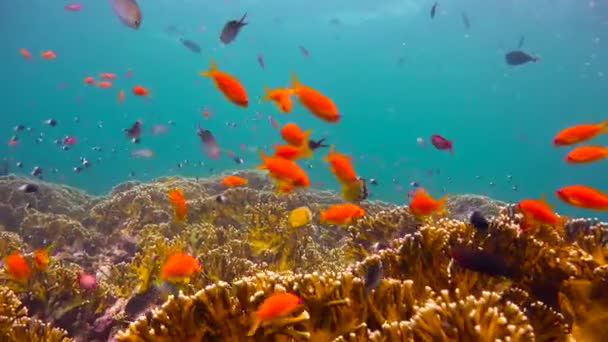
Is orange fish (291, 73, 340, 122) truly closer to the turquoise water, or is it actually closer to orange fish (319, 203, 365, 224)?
orange fish (319, 203, 365, 224)

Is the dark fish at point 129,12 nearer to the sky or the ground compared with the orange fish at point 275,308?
nearer to the sky

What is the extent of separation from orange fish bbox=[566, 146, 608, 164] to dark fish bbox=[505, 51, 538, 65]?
7.26 metres

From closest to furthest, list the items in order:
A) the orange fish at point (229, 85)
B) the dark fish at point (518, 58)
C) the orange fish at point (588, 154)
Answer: the orange fish at point (229, 85)
the orange fish at point (588, 154)
the dark fish at point (518, 58)

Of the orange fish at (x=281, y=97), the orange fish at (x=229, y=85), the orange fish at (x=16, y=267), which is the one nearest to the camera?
the orange fish at (x=16, y=267)

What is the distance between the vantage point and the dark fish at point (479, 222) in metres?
4.28

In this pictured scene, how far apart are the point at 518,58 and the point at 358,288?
42.1 feet

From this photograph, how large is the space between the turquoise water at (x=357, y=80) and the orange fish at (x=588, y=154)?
16963mm

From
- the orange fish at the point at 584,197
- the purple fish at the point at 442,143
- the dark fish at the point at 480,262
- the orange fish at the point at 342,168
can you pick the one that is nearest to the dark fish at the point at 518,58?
the purple fish at the point at 442,143

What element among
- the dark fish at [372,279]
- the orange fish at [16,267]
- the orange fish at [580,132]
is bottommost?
the orange fish at [16,267]

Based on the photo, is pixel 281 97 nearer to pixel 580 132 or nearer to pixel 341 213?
pixel 341 213

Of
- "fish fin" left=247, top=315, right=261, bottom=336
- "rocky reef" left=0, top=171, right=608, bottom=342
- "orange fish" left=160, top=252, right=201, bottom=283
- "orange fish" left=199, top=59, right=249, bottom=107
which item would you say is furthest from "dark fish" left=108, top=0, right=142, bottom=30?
"fish fin" left=247, top=315, right=261, bottom=336

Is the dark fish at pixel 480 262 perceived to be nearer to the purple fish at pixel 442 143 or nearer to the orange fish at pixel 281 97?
the orange fish at pixel 281 97

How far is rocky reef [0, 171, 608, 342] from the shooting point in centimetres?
290

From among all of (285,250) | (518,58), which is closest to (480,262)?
(285,250)
